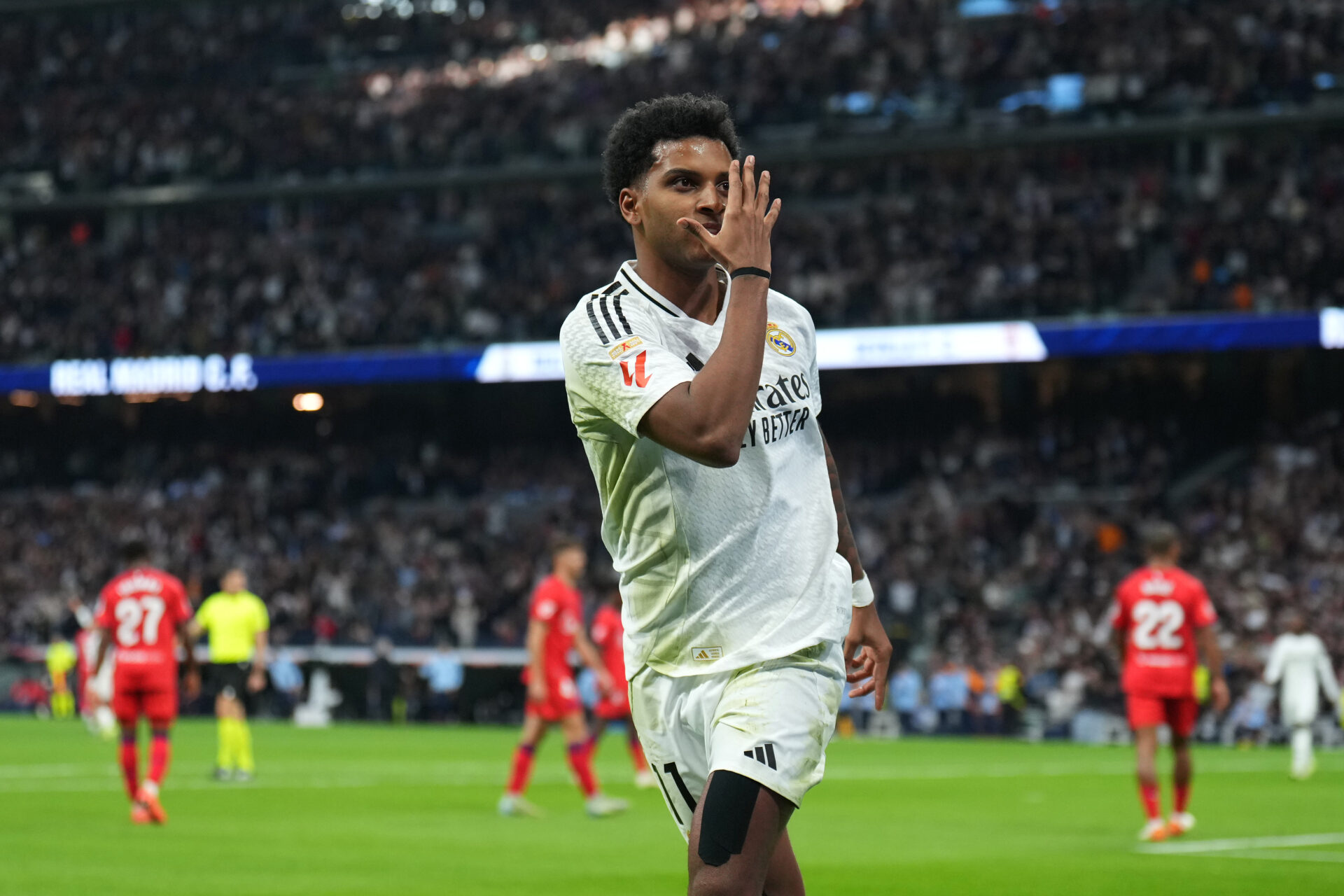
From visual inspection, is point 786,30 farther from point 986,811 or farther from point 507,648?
point 986,811

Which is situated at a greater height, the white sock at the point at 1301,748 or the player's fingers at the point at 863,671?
the player's fingers at the point at 863,671

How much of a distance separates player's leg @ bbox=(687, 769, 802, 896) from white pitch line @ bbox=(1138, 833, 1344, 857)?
867 cm

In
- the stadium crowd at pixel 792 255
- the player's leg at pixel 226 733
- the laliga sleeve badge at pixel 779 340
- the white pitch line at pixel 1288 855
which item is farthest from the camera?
the stadium crowd at pixel 792 255

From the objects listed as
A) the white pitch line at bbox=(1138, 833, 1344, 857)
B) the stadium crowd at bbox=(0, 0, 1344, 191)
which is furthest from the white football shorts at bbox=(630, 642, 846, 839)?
the stadium crowd at bbox=(0, 0, 1344, 191)

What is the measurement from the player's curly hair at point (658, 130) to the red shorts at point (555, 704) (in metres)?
10.7

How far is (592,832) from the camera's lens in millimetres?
13922

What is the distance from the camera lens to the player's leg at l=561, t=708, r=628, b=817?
15031 mm

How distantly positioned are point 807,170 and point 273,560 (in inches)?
559

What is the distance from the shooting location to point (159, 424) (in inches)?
1758

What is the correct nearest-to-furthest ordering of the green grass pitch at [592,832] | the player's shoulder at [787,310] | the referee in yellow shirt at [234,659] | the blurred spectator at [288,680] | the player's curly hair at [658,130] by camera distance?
the player's curly hair at [658,130] < the player's shoulder at [787,310] < the green grass pitch at [592,832] < the referee in yellow shirt at [234,659] < the blurred spectator at [288,680]

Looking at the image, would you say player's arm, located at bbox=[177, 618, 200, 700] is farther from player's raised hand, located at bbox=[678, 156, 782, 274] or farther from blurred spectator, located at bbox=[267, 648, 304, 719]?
blurred spectator, located at bbox=[267, 648, 304, 719]

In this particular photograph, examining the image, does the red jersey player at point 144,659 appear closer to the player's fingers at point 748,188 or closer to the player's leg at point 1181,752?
the player's leg at point 1181,752

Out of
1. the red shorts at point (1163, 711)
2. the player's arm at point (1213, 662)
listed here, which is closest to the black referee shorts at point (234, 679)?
the red shorts at point (1163, 711)

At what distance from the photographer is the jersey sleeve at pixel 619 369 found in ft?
13.8
